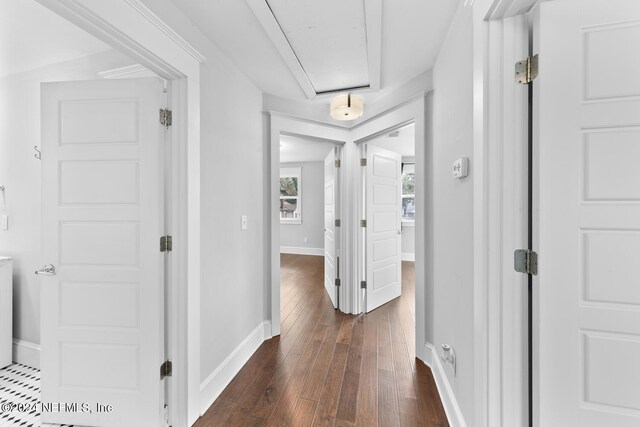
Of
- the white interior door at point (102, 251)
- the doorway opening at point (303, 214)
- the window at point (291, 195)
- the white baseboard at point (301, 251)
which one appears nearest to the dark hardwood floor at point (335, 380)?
the white interior door at point (102, 251)

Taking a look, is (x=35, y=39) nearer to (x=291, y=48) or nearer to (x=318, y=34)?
(x=291, y=48)

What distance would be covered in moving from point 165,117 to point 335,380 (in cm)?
203

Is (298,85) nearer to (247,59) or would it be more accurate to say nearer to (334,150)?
(247,59)

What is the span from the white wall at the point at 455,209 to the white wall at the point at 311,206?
4662 mm

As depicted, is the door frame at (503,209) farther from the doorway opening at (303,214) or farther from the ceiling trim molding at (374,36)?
the doorway opening at (303,214)

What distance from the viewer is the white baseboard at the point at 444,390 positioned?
139 centimetres

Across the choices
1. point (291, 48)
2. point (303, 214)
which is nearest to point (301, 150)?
point (303, 214)

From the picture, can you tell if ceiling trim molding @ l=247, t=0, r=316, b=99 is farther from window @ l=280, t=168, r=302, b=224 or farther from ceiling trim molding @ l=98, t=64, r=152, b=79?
window @ l=280, t=168, r=302, b=224

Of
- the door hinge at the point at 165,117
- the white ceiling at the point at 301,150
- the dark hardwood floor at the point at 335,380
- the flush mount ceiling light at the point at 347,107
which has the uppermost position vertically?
the white ceiling at the point at 301,150

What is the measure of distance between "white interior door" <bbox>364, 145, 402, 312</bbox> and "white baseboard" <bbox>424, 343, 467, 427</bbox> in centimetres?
106
